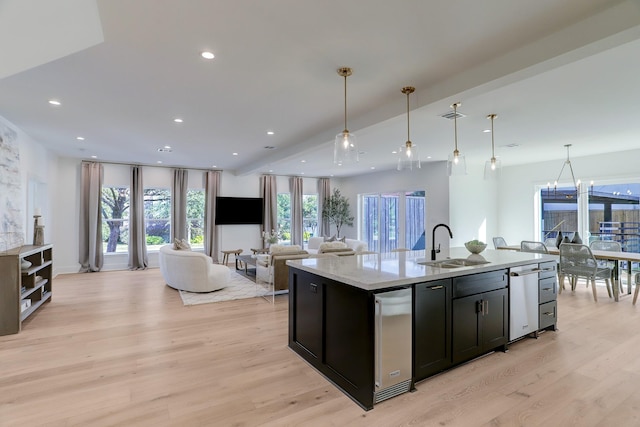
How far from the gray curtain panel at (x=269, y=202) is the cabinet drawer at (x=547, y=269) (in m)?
7.58

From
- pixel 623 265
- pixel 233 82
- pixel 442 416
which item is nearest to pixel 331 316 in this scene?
pixel 442 416

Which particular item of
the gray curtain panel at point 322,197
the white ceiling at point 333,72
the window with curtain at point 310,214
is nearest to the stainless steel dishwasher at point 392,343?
the white ceiling at point 333,72

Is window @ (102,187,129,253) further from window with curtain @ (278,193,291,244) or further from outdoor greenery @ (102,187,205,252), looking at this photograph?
window with curtain @ (278,193,291,244)

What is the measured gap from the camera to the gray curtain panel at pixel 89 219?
800 cm

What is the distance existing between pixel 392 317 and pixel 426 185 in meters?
6.55

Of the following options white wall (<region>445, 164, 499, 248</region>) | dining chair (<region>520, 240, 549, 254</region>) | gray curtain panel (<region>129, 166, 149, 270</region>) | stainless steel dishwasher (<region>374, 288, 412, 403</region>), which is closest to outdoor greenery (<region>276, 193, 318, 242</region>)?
gray curtain panel (<region>129, 166, 149, 270</region>)

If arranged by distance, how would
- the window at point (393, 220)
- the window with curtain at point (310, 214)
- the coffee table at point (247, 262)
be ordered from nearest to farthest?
1. the coffee table at point (247, 262)
2. the window at point (393, 220)
3. the window with curtain at point (310, 214)

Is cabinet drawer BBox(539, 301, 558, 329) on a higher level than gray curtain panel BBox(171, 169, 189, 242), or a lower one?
lower

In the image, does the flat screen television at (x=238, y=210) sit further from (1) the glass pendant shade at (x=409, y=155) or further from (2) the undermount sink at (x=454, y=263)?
(2) the undermount sink at (x=454, y=263)

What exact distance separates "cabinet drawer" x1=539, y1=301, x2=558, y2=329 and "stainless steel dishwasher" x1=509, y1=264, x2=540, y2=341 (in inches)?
4.7

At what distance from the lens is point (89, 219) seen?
8031 mm

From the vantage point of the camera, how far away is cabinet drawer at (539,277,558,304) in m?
3.71

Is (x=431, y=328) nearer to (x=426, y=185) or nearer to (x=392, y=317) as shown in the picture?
(x=392, y=317)

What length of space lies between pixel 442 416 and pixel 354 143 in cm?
244
